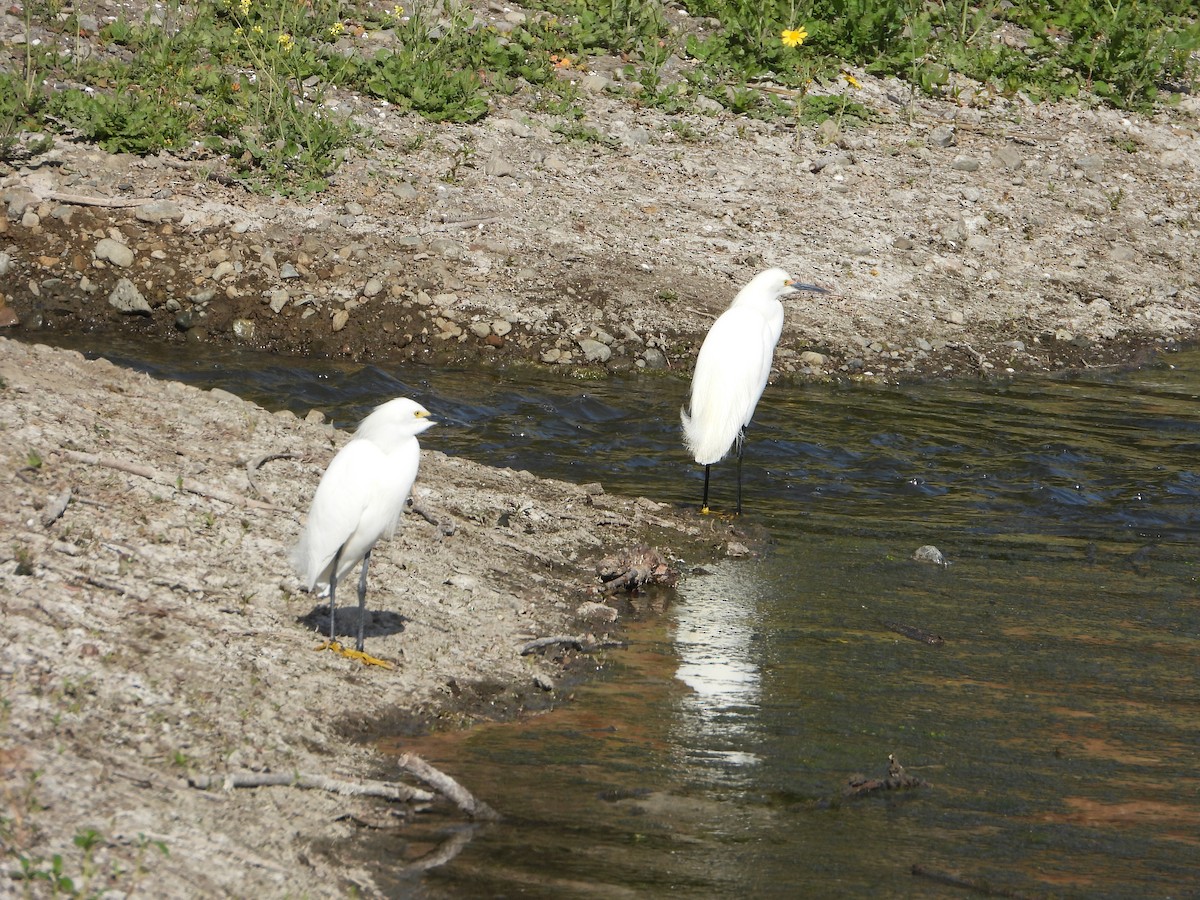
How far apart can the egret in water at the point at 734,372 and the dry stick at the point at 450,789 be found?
13.5ft

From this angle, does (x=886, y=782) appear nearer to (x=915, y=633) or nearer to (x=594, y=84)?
(x=915, y=633)

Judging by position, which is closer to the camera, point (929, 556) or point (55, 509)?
point (55, 509)

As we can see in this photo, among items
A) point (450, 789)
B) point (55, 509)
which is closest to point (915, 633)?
point (450, 789)

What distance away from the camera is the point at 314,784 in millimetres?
4023

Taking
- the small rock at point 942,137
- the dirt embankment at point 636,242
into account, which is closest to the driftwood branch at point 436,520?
the dirt embankment at point 636,242

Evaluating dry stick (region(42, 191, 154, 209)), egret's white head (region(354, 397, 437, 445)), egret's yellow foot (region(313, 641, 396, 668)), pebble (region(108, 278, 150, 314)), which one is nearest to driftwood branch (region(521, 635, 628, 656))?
egret's yellow foot (region(313, 641, 396, 668))

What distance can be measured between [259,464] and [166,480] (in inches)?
27.9

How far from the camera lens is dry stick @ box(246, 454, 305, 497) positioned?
6340 millimetres

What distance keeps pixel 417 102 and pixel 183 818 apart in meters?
9.96

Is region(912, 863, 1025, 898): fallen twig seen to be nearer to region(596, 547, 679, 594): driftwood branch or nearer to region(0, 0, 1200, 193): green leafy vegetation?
region(596, 547, 679, 594): driftwood branch

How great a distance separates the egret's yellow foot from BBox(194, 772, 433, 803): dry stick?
2.89ft

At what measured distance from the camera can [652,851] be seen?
3.91m

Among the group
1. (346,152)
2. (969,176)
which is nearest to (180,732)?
(346,152)

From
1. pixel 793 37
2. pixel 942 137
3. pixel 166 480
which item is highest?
pixel 793 37
